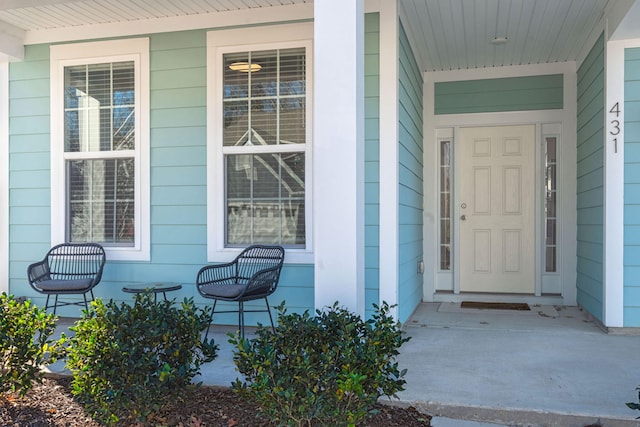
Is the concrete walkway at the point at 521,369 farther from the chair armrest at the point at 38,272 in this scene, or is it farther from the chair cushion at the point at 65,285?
the chair armrest at the point at 38,272

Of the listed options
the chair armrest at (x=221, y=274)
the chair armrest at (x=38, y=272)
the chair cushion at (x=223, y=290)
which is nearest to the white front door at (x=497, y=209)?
the chair armrest at (x=221, y=274)

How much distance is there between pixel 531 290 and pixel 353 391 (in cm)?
414

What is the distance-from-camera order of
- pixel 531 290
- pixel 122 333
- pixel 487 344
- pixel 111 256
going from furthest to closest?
pixel 531 290
pixel 111 256
pixel 487 344
pixel 122 333

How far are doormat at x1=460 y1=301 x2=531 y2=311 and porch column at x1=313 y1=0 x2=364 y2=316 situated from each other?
128 inches

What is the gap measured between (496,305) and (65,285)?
3.97 meters

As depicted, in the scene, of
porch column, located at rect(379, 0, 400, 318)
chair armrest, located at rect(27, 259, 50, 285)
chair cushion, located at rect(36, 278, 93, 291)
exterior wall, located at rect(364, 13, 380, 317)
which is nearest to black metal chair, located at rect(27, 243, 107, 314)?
chair armrest, located at rect(27, 259, 50, 285)

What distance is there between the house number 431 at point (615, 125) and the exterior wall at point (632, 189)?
0.07 meters

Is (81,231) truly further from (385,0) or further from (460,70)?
(460,70)

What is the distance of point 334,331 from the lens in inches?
85.7

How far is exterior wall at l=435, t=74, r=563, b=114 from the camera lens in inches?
210

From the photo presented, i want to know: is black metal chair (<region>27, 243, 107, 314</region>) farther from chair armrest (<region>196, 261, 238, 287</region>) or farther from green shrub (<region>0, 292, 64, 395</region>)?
green shrub (<region>0, 292, 64, 395</region>)

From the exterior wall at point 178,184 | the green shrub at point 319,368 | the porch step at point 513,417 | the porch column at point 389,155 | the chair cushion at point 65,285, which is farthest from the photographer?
the exterior wall at point 178,184

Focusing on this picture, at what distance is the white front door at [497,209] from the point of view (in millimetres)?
5543

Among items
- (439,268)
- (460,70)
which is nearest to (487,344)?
(439,268)
